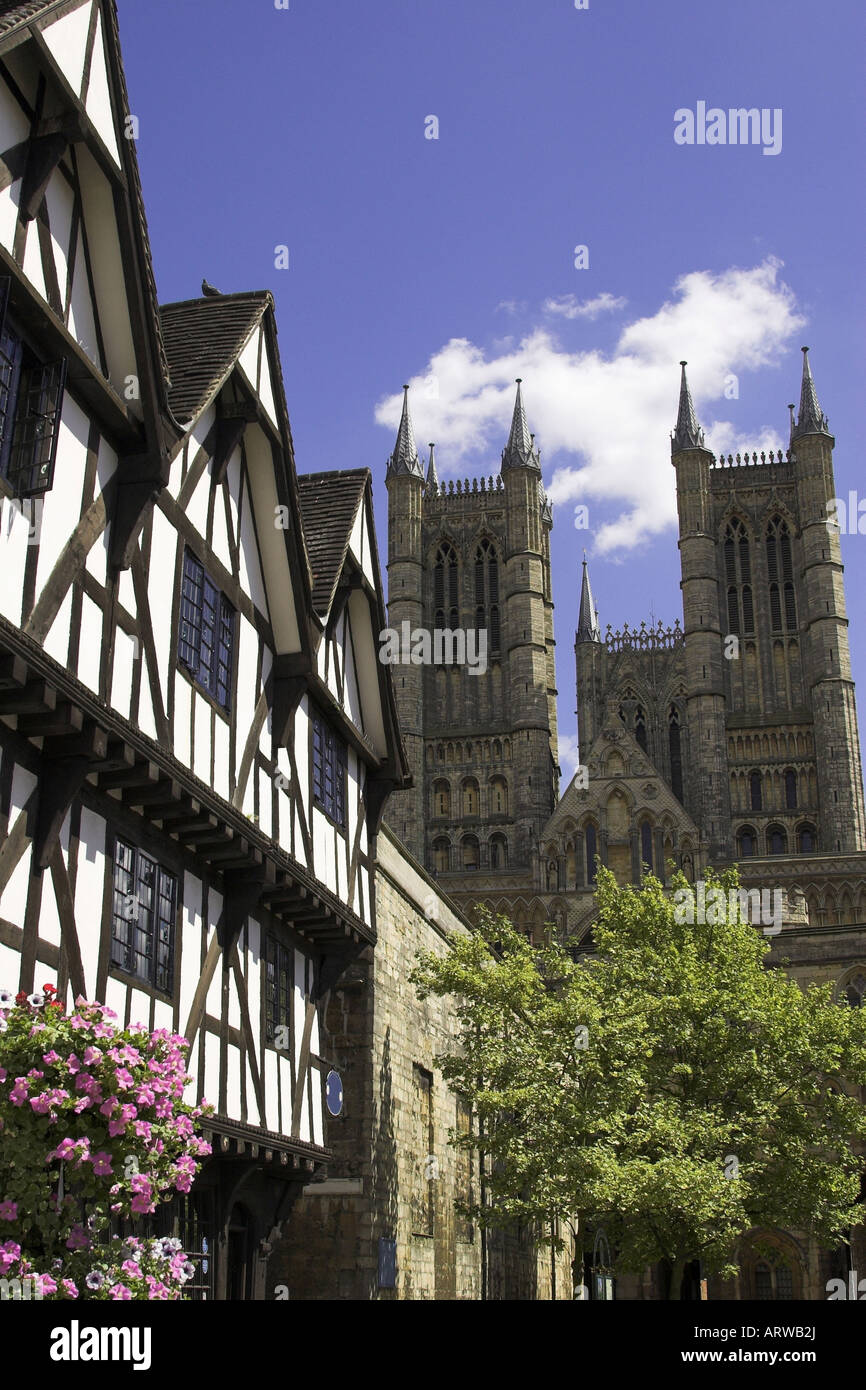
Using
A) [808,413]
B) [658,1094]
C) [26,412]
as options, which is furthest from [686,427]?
[26,412]

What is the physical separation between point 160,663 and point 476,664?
68294 millimetres

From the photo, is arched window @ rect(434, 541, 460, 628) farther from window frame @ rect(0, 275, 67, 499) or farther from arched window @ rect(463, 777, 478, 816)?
window frame @ rect(0, 275, 67, 499)

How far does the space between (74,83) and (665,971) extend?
1640cm

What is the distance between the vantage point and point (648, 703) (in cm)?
8356

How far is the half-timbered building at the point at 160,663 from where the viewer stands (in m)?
11.0

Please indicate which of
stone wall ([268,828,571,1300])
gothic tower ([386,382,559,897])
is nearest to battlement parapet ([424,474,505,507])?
gothic tower ([386,382,559,897])

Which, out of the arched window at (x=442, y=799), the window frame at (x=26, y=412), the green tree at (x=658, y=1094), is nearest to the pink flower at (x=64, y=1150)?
the window frame at (x=26, y=412)

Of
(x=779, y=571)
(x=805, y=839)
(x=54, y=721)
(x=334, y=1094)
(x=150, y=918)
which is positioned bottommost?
(x=334, y=1094)

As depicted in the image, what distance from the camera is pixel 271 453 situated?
16.1 m

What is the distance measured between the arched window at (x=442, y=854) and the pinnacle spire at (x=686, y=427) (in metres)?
25.5

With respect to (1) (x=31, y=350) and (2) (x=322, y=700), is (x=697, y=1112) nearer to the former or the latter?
(2) (x=322, y=700)

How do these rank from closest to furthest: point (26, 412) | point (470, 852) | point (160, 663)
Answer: point (26, 412), point (160, 663), point (470, 852)

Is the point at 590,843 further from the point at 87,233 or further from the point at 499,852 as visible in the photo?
the point at 87,233

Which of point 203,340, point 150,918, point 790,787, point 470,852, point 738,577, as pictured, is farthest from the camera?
point 738,577
